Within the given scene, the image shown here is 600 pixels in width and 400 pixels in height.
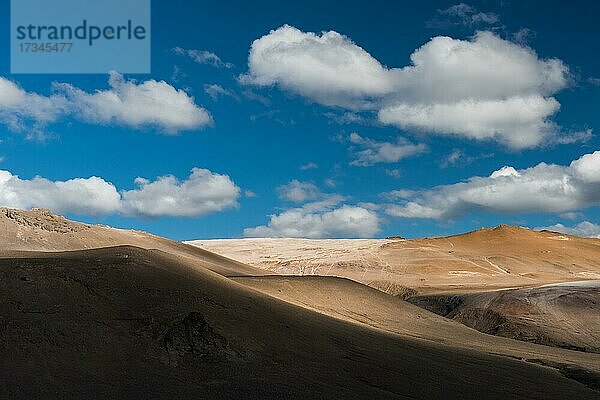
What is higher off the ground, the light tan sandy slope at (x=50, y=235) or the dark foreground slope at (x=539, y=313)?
the light tan sandy slope at (x=50, y=235)

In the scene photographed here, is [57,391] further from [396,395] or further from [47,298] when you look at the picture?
[396,395]

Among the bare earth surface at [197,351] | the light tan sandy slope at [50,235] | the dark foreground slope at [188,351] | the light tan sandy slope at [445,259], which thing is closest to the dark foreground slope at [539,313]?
the light tan sandy slope at [445,259]

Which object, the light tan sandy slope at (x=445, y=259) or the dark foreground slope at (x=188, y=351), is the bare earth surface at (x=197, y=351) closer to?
the dark foreground slope at (x=188, y=351)

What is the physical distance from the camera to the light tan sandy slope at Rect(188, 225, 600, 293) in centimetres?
4850

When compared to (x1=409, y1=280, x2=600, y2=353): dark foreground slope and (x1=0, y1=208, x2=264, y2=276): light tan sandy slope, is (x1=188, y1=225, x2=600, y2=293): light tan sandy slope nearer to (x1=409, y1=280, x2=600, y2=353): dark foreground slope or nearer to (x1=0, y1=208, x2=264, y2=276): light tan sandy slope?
(x1=409, y1=280, x2=600, y2=353): dark foreground slope

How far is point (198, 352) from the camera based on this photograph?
10422 mm

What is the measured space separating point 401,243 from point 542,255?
1565 cm

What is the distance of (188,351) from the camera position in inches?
407

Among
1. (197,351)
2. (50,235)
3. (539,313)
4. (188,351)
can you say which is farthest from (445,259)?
(188,351)

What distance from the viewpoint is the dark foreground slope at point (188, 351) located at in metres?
9.16

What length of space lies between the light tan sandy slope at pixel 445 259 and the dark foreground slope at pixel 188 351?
26.9m

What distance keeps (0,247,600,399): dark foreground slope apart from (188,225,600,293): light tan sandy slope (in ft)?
88.4

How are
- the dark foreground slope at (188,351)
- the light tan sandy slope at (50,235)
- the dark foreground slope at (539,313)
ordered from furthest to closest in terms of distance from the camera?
the light tan sandy slope at (50,235)
the dark foreground slope at (539,313)
the dark foreground slope at (188,351)

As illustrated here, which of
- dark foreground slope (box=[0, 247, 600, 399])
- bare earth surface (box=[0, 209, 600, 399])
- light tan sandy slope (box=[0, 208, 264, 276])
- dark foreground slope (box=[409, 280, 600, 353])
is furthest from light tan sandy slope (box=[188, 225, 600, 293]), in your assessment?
dark foreground slope (box=[0, 247, 600, 399])
